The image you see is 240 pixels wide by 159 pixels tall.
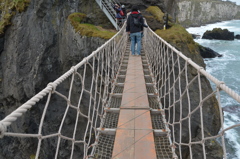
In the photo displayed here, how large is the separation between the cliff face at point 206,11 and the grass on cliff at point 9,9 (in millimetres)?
74979

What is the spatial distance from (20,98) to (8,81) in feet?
3.96

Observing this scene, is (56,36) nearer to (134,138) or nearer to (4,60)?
(4,60)

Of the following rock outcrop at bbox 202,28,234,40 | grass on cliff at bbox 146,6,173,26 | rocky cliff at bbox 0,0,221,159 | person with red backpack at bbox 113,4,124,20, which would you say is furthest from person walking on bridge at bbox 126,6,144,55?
rock outcrop at bbox 202,28,234,40

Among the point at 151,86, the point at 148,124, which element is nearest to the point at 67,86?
the point at 151,86

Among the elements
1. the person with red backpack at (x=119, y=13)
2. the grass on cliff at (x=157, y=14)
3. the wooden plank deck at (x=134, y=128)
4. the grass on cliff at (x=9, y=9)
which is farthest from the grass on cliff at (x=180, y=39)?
the grass on cliff at (x=9, y=9)

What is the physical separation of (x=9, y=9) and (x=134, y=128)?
31.1 feet

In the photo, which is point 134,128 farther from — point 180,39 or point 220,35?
point 220,35

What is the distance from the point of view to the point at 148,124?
212cm

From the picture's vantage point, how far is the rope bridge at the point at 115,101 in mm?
1506

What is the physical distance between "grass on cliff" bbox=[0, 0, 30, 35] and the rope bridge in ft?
14.1

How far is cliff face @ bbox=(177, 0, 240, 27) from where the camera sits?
77750 millimetres

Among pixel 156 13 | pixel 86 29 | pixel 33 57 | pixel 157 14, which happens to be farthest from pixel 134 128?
pixel 156 13

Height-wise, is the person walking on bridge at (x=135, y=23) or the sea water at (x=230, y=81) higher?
the person walking on bridge at (x=135, y=23)

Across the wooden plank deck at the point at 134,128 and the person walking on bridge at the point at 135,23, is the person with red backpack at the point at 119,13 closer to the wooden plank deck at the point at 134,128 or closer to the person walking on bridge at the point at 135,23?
the person walking on bridge at the point at 135,23
